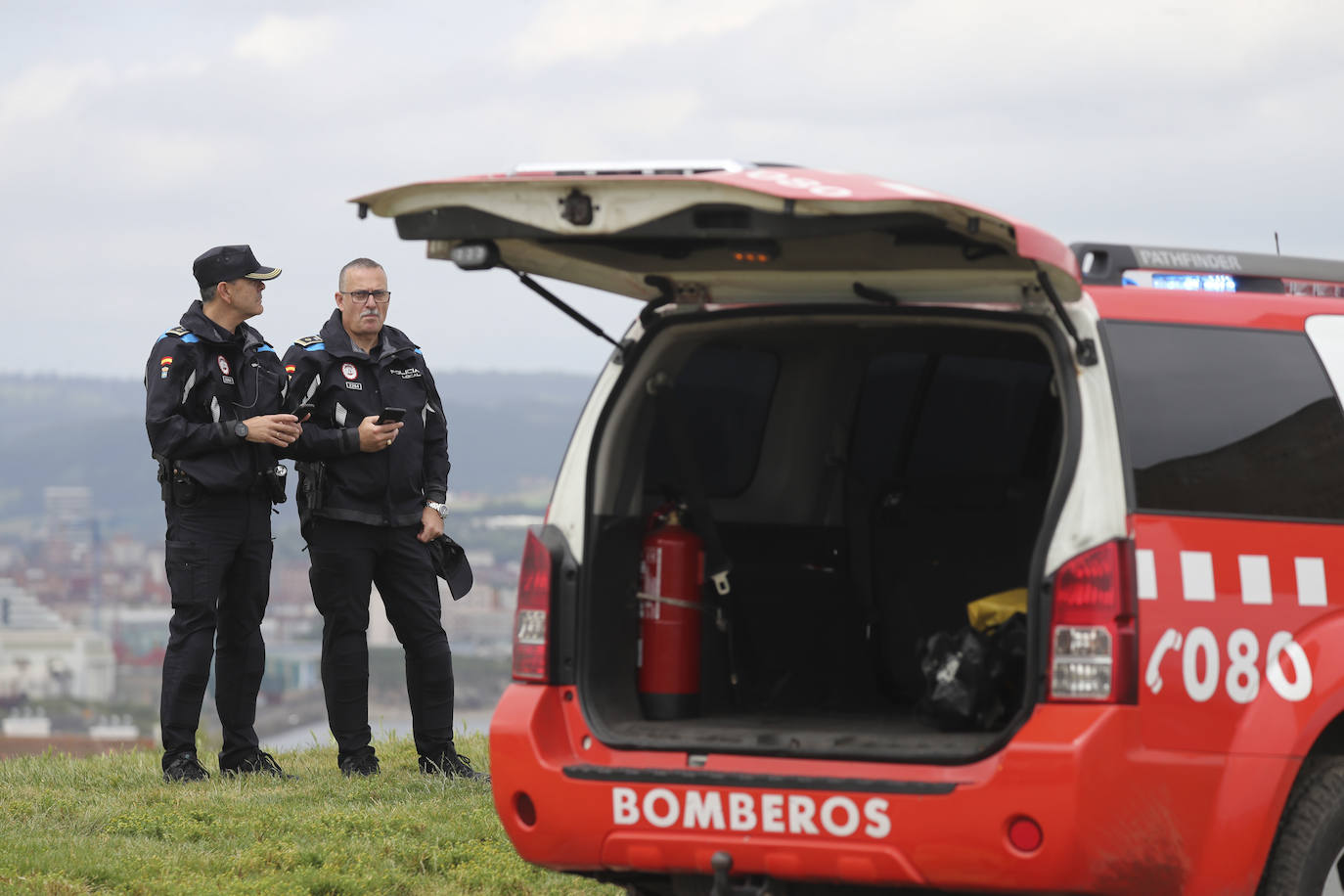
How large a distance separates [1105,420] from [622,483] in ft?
4.30

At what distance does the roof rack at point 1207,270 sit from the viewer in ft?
14.9

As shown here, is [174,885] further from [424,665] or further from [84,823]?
[424,665]

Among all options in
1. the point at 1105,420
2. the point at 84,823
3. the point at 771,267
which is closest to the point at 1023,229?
the point at 1105,420

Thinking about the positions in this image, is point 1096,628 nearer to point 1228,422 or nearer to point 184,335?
point 1228,422

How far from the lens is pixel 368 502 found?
7.49 meters

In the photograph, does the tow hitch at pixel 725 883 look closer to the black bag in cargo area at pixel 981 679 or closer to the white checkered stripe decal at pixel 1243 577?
the black bag in cargo area at pixel 981 679

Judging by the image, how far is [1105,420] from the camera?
4.11 meters

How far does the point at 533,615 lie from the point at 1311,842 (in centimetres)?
194

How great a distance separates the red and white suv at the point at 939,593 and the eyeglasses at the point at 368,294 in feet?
8.85

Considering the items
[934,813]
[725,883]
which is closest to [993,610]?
[934,813]

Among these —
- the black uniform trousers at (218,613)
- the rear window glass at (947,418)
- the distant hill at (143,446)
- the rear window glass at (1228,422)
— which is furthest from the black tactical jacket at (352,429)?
the distant hill at (143,446)

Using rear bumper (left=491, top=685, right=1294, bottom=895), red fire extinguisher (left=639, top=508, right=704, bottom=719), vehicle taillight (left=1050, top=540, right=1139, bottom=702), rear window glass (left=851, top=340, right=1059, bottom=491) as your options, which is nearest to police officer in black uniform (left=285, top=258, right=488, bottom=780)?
rear window glass (left=851, top=340, right=1059, bottom=491)

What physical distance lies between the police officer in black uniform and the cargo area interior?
8.06ft

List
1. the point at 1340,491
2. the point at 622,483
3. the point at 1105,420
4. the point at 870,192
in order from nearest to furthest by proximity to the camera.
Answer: the point at 870,192
the point at 1105,420
the point at 1340,491
the point at 622,483
